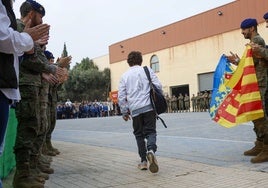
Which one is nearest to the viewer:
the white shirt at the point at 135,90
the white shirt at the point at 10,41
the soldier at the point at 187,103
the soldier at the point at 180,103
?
the white shirt at the point at 10,41

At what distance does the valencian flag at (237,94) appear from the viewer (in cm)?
598

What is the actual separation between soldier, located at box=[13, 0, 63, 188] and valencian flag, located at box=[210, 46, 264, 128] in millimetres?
3089

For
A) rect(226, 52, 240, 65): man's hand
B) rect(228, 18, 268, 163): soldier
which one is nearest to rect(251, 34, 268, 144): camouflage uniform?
rect(228, 18, 268, 163): soldier

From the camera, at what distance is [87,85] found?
181ft

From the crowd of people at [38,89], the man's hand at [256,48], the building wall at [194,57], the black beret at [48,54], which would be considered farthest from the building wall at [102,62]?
the man's hand at [256,48]

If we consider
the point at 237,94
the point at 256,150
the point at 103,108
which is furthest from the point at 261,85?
the point at 103,108

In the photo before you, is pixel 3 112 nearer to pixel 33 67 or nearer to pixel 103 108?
pixel 33 67

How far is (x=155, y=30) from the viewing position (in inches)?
1686

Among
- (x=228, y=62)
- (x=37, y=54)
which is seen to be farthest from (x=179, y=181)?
(x=228, y=62)

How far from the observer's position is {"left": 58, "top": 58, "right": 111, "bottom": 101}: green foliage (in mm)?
53750

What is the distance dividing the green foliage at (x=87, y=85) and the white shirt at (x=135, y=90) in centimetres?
4753

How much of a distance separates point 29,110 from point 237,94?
368 centimetres

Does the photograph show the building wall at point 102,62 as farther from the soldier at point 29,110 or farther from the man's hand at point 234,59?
the soldier at point 29,110

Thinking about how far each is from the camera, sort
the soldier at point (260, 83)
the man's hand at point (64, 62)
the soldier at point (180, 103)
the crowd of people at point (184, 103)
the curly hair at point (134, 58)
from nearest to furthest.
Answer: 1. the man's hand at point (64, 62)
2. the soldier at point (260, 83)
3. the curly hair at point (134, 58)
4. the crowd of people at point (184, 103)
5. the soldier at point (180, 103)
